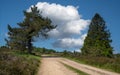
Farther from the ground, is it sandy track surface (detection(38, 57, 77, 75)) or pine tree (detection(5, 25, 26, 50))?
pine tree (detection(5, 25, 26, 50))

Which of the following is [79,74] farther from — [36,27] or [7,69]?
[36,27]

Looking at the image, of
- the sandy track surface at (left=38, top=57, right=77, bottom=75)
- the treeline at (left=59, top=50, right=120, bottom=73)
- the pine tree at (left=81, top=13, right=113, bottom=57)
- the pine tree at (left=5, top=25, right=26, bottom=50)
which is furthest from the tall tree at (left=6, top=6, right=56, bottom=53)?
the sandy track surface at (left=38, top=57, right=77, bottom=75)

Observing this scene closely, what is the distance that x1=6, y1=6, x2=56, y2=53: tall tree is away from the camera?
242 feet

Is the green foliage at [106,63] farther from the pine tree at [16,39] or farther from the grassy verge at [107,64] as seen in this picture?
the pine tree at [16,39]

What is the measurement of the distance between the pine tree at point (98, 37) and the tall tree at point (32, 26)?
11283 mm

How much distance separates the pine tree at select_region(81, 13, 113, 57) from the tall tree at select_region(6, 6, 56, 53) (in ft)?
37.0

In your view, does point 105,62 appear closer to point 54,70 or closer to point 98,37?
point 54,70

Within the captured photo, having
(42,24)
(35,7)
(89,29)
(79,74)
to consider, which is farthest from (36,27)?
(79,74)

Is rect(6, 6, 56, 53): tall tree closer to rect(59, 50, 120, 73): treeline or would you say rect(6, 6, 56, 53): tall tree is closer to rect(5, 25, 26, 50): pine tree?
rect(5, 25, 26, 50): pine tree

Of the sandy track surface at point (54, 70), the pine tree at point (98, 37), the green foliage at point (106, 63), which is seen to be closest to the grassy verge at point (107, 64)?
the green foliage at point (106, 63)

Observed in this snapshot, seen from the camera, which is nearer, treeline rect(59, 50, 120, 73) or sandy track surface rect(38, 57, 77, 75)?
sandy track surface rect(38, 57, 77, 75)

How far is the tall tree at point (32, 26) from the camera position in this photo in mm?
73750

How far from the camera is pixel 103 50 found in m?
75.0

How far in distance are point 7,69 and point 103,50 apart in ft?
199
